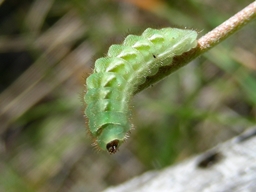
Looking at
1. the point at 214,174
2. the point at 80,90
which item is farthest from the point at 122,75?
the point at 80,90

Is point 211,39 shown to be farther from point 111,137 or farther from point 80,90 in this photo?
point 80,90

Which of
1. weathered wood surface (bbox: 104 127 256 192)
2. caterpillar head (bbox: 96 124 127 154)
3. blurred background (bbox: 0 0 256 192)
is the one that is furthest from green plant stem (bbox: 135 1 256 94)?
blurred background (bbox: 0 0 256 192)

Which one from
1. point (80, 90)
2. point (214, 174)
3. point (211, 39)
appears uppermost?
point (211, 39)

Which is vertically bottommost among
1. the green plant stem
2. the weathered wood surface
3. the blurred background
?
the blurred background

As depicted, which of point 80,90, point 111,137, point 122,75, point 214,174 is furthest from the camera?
point 80,90

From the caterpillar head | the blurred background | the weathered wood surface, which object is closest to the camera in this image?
the caterpillar head

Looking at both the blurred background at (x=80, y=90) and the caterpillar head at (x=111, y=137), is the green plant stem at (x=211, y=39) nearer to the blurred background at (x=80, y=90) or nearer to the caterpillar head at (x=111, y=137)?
the caterpillar head at (x=111, y=137)

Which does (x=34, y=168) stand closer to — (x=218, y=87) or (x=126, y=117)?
(x=218, y=87)

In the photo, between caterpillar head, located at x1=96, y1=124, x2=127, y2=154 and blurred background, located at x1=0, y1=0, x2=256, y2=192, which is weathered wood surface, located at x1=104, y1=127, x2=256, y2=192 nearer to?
caterpillar head, located at x1=96, y1=124, x2=127, y2=154
